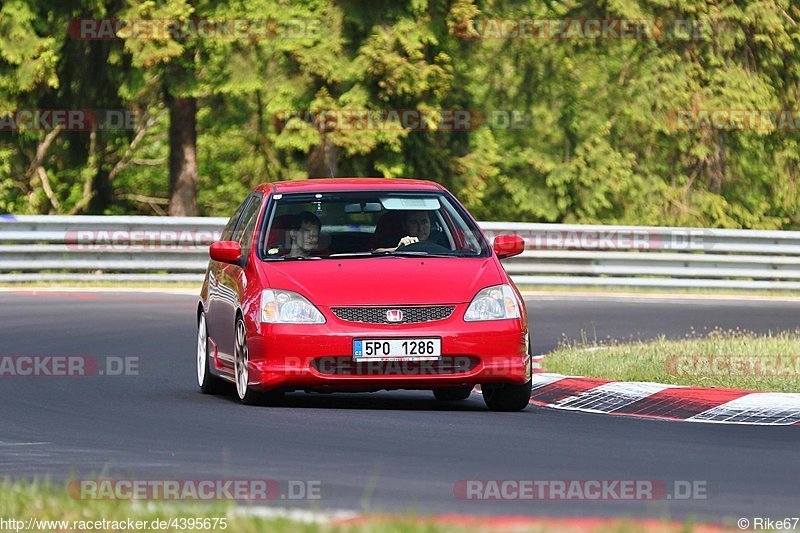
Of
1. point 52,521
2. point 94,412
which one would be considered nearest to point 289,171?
point 94,412

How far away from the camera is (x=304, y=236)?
41.8ft

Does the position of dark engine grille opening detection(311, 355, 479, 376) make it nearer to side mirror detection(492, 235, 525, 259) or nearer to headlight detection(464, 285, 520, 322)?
headlight detection(464, 285, 520, 322)

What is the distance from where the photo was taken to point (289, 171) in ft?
122

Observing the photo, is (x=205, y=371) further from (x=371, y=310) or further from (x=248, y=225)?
(x=371, y=310)

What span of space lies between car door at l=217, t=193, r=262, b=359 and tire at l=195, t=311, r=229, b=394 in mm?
406

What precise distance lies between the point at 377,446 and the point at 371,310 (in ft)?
6.49

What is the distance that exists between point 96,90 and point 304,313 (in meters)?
22.7

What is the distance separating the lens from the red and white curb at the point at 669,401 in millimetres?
12180

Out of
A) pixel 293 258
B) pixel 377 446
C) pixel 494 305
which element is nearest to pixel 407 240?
pixel 293 258

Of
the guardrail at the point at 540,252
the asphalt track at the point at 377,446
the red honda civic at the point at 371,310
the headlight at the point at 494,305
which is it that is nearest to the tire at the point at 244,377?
the red honda civic at the point at 371,310

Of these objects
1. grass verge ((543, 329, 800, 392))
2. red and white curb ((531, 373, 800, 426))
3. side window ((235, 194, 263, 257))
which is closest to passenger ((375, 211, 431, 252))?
side window ((235, 194, 263, 257))

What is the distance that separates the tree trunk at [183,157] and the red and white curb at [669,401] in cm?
2293

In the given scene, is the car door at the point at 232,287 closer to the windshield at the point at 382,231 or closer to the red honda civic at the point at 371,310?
the red honda civic at the point at 371,310

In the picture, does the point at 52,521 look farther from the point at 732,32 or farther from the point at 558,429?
the point at 732,32
